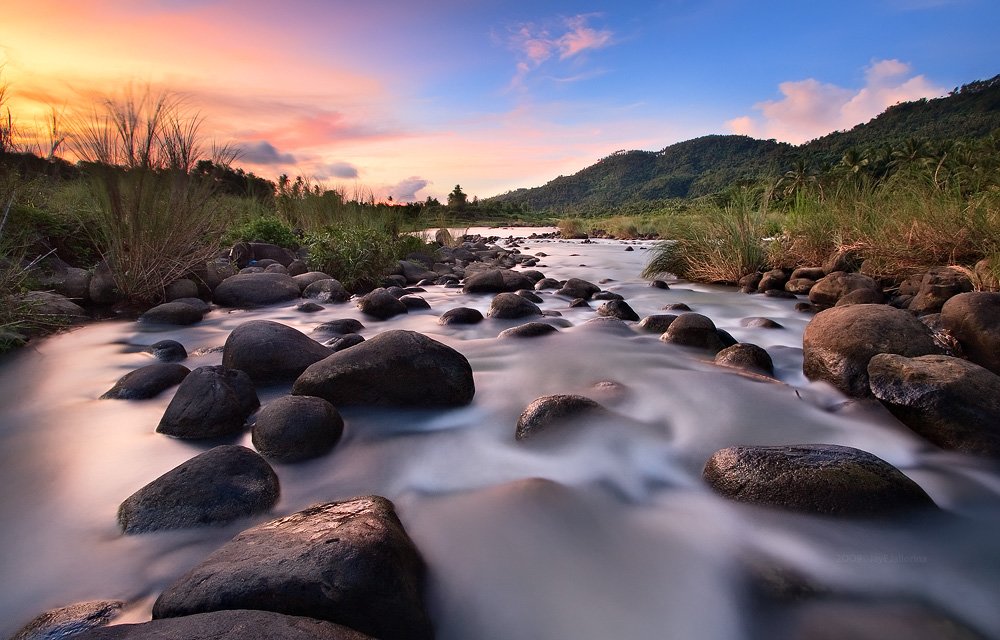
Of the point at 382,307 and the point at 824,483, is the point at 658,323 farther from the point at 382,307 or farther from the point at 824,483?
the point at 382,307

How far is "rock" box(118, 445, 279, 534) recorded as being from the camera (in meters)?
1.94

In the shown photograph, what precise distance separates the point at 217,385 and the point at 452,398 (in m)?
1.41

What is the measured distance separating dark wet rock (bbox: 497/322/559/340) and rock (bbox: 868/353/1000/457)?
2898mm

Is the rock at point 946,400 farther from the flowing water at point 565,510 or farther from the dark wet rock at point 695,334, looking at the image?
the dark wet rock at point 695,334

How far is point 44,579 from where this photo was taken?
1.72m

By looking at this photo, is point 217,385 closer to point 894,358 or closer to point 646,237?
point 894,358

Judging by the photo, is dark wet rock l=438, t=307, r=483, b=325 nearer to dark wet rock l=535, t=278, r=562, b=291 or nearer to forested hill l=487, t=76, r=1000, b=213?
dark wet rock l=535, t=278, r=562, b=291

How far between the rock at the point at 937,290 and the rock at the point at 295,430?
18.7ft

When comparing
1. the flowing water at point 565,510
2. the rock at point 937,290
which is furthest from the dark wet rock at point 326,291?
the rock at point 937,290

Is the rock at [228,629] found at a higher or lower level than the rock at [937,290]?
lower

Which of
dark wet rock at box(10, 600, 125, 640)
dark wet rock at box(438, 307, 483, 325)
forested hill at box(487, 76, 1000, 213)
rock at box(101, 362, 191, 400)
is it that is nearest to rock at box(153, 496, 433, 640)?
dark wet rock at box(10, 600, 125, 640)

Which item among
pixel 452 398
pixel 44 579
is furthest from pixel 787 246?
pixel 44 579

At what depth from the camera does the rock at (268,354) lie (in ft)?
11.6

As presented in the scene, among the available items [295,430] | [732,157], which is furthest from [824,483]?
[732,157]
